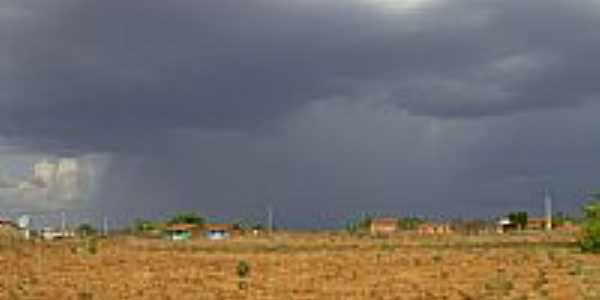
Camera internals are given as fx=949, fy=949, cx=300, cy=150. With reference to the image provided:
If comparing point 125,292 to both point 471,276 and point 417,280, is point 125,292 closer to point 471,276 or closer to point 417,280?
point 417,280

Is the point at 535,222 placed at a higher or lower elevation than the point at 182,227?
lower

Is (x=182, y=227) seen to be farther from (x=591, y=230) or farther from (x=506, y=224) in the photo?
(x=591, y=230)

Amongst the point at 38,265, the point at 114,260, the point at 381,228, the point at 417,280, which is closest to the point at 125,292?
the point at 417,280

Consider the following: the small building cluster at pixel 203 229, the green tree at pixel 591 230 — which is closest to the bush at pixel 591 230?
the green tree at pixel 591 230

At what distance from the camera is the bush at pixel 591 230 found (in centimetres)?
6591

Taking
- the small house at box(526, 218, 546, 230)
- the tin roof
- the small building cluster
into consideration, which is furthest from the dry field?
the small house at box(526, 218, 546, 230)

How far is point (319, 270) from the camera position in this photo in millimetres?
46969

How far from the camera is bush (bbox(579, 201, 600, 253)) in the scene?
65.9m

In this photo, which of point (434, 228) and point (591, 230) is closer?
point (591, 230)

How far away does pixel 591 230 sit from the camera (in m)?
66.8

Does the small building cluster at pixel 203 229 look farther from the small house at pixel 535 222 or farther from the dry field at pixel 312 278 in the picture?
the dry field at pixel 312 278

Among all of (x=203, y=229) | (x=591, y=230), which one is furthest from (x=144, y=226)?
(x=591, y=230)

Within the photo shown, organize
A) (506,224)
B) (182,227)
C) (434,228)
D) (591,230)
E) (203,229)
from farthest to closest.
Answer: (203,229), (182,227), (506,224), (434,228), (591,230)

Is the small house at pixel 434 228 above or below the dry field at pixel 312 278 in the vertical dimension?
below
